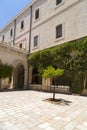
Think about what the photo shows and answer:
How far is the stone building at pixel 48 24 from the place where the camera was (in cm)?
1422

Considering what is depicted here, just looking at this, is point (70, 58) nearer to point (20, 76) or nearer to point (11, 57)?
point (11, 57)

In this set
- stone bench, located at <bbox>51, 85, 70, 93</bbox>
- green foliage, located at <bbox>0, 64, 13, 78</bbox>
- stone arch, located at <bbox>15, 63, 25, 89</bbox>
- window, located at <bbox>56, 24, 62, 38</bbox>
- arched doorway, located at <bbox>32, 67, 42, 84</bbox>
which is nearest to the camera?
stone bench, located at <bbox>51, 85, 70, 93</bbox>

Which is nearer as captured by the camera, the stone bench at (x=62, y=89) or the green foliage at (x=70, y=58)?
the green foliage at (x=70, y=58)

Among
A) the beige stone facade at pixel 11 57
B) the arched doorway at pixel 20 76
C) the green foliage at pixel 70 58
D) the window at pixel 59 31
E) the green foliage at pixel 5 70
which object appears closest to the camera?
the green foliage at pixel 70 58

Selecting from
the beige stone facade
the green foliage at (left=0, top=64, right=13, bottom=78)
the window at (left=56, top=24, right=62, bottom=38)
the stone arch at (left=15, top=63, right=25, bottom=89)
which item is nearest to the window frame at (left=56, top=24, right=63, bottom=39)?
the window at (left=56, top=24, right=62, bottom=38)

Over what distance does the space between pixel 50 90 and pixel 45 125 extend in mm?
11083

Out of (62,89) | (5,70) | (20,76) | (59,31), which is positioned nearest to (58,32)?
(59,31)

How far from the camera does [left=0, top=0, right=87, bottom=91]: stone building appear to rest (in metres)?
14.2

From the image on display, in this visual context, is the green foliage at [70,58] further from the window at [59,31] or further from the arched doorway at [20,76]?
the arched doorway at [20,76]

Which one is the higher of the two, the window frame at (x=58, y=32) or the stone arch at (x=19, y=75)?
the window frame at (x=58, y=32)

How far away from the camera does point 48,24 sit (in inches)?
686

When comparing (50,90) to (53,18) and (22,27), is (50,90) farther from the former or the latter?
(22,27)

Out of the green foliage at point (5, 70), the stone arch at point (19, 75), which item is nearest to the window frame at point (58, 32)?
the green foliage at point (5, 70)

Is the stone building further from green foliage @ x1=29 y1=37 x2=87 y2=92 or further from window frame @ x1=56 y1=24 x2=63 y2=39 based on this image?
green foliage @ x1=29 y1=37 x2=87 y2=92
